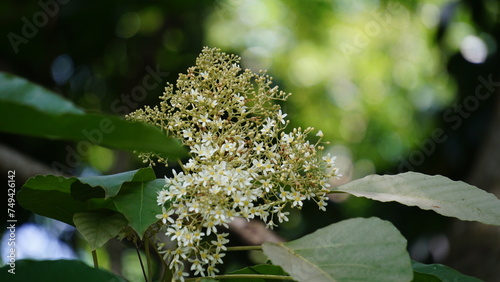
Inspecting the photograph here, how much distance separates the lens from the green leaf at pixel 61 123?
0.48 metres

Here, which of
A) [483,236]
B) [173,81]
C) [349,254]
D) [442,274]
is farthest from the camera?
[173,81]

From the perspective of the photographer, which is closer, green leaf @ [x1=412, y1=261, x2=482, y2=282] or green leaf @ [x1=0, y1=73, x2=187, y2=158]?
green leaf @ [x1=0, y1=73, x2=187, y2=158]

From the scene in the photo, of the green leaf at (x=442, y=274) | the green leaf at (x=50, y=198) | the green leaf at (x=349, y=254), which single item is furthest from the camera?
the green leaf at (x=442, y=274)

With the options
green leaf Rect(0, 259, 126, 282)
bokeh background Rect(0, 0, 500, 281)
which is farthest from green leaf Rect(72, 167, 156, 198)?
bokeh background Rect(0, 0, 500, 281)

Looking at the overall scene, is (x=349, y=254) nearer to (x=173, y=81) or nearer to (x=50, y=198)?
(x=50, y=198)

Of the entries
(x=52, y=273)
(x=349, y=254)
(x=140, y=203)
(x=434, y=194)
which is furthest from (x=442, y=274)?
(x=52, y=273)

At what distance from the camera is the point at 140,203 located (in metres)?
0.81

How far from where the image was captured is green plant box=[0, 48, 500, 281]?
0.77 metres

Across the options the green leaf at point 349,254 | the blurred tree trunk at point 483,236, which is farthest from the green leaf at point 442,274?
the blurred tree trunk at point 483,236

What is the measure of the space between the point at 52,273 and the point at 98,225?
3.7 inches

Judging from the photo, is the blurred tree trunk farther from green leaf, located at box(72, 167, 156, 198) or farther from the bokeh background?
green leaf, located at box(72, 167, 156, 198)

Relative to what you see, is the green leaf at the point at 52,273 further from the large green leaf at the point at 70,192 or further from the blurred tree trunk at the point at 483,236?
the blurred tree trunk at the point at 483,236

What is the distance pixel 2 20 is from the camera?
10.3 ft

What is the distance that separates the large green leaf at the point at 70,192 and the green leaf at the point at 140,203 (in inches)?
0.5
